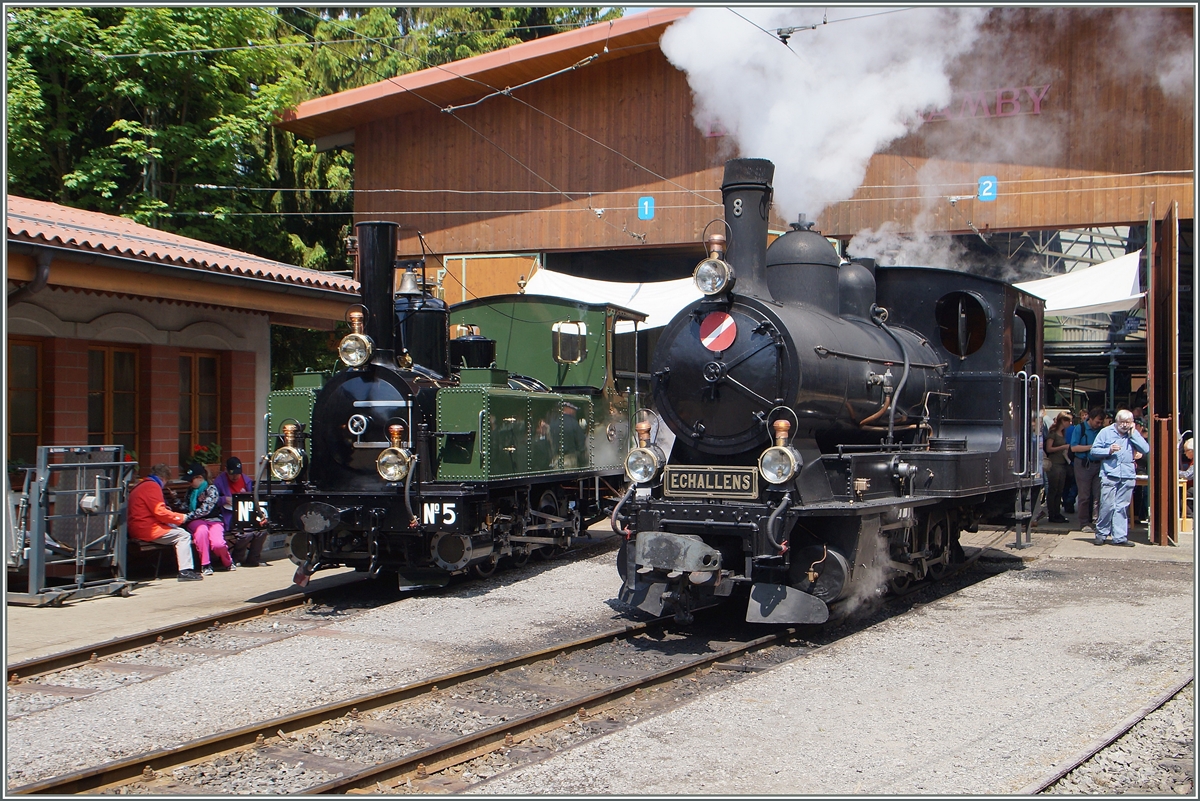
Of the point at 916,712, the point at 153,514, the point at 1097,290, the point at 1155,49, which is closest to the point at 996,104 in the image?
the point at 1155,49

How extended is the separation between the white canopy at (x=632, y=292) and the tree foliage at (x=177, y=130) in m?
4.84

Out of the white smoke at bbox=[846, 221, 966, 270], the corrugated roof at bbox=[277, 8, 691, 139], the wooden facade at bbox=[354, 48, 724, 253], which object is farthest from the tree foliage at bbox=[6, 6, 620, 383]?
the white smoke at bbox=[846, 221, 966, 270]

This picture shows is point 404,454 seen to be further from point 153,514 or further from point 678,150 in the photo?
point 678,150

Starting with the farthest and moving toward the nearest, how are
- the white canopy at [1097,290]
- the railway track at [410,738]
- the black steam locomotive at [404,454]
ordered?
the white canopy at [1097,290], the black steam locomotive at [404,454], the railway track at [410,738]

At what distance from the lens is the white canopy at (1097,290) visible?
12.4 metres

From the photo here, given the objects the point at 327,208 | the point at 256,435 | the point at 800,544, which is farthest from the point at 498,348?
the point at 327,208

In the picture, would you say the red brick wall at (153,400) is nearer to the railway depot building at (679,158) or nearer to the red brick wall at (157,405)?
the red brick wall at (157,405)

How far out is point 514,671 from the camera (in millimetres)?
6039

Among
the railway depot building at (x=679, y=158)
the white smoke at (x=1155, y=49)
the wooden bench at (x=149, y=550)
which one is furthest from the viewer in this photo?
the railway depot building at (x=679, y=158)

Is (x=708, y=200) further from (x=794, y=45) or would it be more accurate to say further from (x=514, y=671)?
(x=514, y=671)

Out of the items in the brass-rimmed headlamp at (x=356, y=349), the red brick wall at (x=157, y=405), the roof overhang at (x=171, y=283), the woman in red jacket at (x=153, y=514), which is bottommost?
the woman in red jacket at (x=153, y=514)

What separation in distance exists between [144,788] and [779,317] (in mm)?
4639

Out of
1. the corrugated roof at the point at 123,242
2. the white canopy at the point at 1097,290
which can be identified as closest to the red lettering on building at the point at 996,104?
the white canopy at the point at 1097,290

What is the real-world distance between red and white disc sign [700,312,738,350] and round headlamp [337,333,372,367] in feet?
9.98
